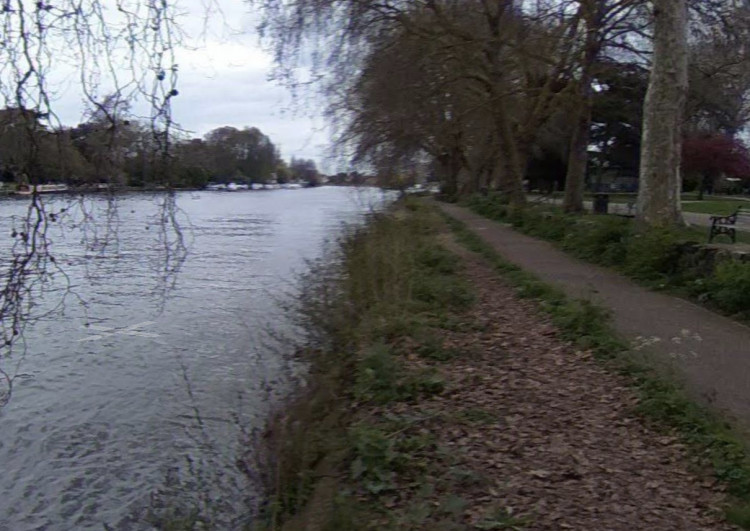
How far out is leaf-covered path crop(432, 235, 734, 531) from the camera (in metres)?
4.88

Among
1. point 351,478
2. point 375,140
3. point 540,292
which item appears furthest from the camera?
point 375,140


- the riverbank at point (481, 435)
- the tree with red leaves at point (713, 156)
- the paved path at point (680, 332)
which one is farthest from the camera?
the tree with red leaves at point (713, 156)

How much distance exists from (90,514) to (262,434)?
1677 millimetres

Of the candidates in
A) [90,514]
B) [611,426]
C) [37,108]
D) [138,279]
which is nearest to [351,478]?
[611,426]

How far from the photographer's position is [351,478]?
571cm

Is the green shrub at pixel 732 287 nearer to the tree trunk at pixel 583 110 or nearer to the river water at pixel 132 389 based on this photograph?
the river water at pixel 132 389

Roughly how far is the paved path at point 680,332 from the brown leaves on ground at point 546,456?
75cm

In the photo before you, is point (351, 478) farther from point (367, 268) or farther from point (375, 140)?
point (375, 140)

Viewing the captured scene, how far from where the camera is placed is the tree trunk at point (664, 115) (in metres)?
15.9

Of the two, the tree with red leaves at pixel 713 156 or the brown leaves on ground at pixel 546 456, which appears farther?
the tree with red leaves at pixel 713 156

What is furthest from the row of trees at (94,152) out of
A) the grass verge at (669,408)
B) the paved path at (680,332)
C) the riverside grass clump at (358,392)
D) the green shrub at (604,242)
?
the green shrub at (604,242)

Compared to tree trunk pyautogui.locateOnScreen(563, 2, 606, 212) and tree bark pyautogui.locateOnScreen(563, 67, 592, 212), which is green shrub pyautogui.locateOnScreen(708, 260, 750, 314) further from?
tree bark pyautogui.locateOnScreen(563, 67, 592, 212)

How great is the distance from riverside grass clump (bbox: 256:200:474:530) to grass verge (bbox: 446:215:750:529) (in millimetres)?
1755

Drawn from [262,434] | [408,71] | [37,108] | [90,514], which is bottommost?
[90,514]
